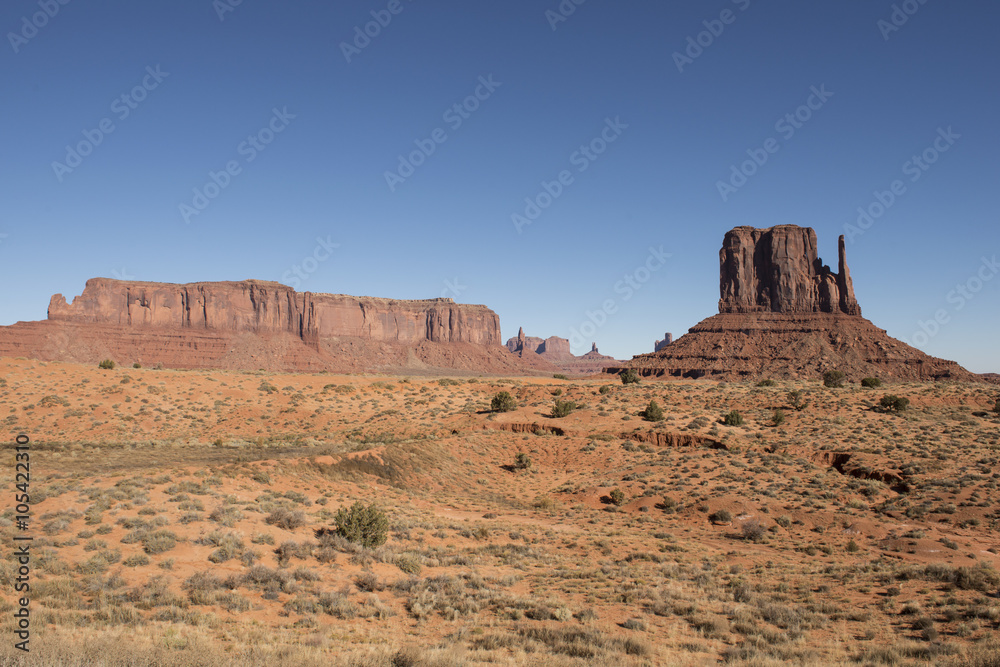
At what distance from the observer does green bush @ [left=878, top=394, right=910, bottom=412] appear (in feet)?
117

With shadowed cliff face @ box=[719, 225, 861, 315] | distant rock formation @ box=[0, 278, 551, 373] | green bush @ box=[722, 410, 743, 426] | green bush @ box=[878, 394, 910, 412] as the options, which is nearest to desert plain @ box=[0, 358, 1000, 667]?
green bush @ box=[722, 410, 743, 426]

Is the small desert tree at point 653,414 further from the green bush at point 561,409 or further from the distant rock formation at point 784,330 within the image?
the distant rock formation at point 784,330

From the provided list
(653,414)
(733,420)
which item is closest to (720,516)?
(653,414)

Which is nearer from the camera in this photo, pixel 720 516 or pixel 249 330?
pixel 720 516

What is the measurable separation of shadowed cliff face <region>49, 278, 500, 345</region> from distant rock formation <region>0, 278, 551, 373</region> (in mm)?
255

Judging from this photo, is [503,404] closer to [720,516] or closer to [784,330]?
[720,516]

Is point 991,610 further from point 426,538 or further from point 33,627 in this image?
point 33,627

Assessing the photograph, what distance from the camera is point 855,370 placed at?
3278 inches

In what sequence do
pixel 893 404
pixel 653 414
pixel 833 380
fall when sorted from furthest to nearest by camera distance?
pixel 833 380 < pixel 893 404 < pixel 653 414

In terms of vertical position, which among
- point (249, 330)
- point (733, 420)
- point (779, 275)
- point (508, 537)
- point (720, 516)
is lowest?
point (720, 516)

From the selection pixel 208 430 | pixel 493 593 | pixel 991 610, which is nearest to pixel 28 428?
pixel 208 430

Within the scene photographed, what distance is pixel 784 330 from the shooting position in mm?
100750

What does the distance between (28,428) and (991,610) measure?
3963cm

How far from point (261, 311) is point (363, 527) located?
152582mm
